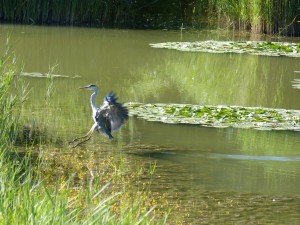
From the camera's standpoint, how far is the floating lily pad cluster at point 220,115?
9.08 m

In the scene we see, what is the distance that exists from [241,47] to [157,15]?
18.8 feet

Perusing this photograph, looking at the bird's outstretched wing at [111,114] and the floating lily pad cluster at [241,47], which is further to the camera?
the floating lily pad cluster at [241,47]

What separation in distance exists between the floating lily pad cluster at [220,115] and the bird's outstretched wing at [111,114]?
4.23ft

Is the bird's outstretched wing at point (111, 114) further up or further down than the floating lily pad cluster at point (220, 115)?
further up

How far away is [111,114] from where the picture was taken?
7828mm

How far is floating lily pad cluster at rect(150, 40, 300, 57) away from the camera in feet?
50.9

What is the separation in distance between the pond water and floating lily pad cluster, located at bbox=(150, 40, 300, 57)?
9.4 inches

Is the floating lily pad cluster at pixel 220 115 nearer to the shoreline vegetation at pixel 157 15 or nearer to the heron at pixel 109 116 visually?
the heron at pixel 109 116

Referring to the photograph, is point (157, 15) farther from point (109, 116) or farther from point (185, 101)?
point (109, 116)

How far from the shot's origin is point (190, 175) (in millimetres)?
7215

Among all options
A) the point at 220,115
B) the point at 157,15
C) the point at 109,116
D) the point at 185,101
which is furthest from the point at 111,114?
the point at 157,15

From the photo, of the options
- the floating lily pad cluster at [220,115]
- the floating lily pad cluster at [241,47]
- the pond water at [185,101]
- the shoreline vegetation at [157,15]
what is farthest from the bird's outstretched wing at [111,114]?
the shoreline vegetation at [157,15]

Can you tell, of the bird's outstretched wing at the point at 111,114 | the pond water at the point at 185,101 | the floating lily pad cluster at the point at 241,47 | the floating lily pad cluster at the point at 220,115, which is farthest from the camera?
the floating lily pad cluster at the point at 241,47

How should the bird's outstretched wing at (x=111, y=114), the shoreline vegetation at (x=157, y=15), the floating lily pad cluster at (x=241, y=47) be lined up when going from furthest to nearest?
the shoreline vegetation at (x=157, y=15) → the floating lily pad cluster at (x=241, y=47) → the bird's outstretched wing at (x=111, y=114)
